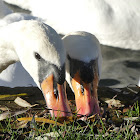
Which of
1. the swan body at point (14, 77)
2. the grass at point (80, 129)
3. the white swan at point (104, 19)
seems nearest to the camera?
the grass at point (80, 129)

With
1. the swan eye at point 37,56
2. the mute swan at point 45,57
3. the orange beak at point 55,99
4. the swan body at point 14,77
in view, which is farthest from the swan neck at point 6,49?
the swan body at point 14,77

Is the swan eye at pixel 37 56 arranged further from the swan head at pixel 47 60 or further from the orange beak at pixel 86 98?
the orange beak at pixel 86 98

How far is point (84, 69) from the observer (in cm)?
407

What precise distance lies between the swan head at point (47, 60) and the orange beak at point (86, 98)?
199mm

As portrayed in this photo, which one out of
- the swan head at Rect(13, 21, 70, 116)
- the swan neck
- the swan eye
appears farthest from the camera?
the swan neck

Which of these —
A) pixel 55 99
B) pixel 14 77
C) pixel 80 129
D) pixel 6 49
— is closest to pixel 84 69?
pixel 55 99

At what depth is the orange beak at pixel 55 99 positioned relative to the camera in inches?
153

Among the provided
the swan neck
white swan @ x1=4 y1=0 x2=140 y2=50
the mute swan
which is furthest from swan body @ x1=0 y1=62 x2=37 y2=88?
white swan @ x1=4 y1=0 x2=140 y2=50

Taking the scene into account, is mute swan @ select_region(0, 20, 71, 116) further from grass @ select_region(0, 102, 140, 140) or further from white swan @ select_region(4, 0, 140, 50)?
white swan @ select_region(4, 0, 140, 50)

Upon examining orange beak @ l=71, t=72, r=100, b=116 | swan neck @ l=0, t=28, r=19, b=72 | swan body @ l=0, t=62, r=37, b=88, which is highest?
swan neck @ l=0, t=28, r=19, b=72

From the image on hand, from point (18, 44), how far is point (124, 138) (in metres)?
1.41

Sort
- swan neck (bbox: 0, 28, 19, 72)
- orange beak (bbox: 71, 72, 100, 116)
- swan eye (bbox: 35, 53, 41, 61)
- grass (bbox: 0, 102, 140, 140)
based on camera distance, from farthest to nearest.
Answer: swan neck (bbox: 0, 28, 19, 72) → orange beak (bbox: 71, 72, 100, 116) → swan eye (bbox: 35, 53, 41, 61) → grass (bbox: 0, 102, 140, 140)

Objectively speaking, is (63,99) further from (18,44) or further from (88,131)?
(18,44)

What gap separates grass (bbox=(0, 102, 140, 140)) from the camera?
3586mm
